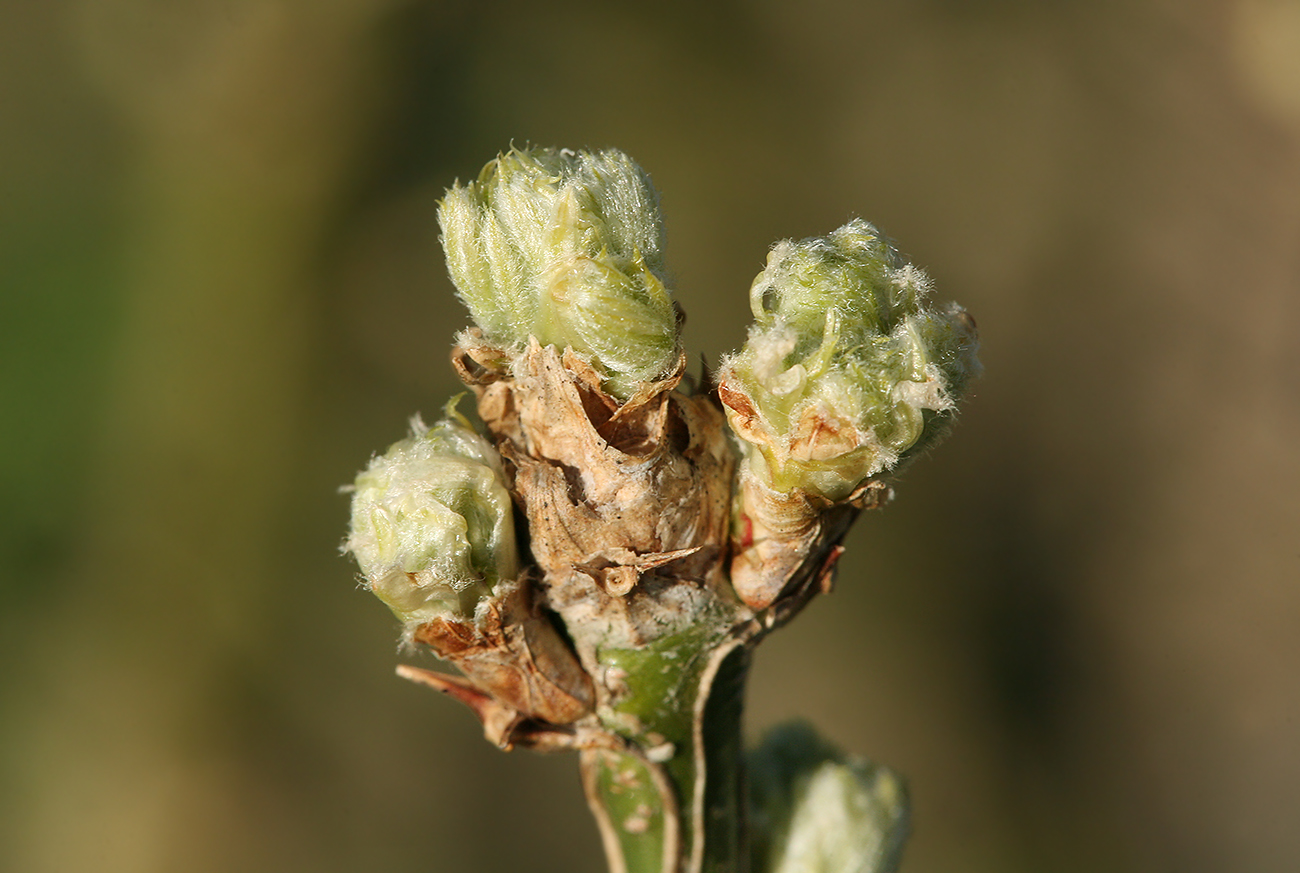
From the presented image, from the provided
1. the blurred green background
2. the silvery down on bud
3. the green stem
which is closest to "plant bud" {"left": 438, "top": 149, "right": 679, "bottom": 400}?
the silvery down on bud

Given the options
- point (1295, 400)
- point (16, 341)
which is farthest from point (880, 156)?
point (16, 341)

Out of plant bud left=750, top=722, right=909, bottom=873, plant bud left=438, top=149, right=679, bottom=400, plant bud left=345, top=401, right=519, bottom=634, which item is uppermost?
plant bud left=438, top=149, right=679, bottom=400

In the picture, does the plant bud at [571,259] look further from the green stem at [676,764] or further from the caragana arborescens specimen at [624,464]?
the green stem at [676,764]

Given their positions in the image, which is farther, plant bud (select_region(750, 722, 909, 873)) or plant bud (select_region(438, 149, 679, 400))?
plant bud (select_region(750, 722, 909, 873))

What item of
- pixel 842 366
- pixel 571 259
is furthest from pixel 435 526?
pixel 842 366

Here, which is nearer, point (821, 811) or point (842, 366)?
point (842, 366)

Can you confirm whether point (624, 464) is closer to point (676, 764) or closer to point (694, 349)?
point (676, 764)

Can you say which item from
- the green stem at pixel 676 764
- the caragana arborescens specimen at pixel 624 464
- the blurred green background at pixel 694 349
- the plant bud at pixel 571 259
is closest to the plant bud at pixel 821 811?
the green stem at pixel 676 764

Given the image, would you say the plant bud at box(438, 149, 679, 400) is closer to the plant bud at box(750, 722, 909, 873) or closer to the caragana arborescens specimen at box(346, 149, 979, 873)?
the caragana arborescens specimen at box(346, 149, 979, 873)
